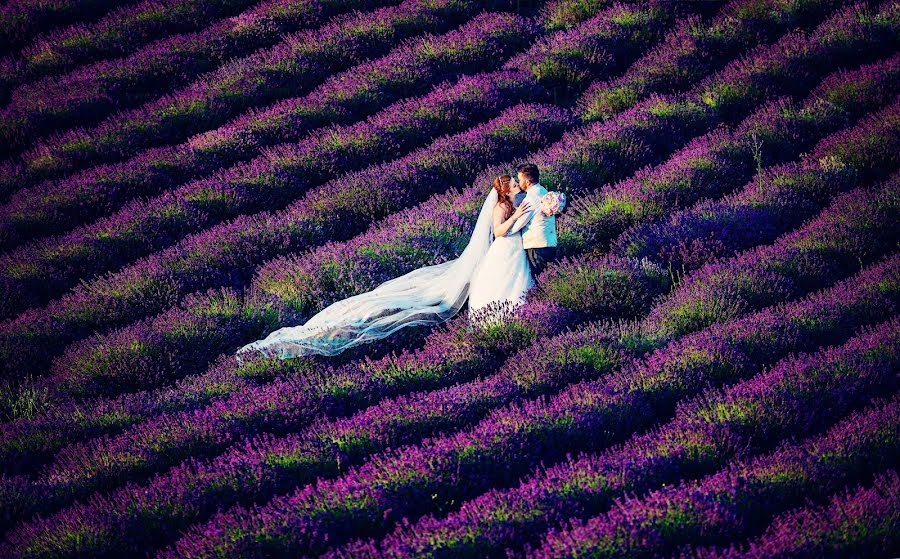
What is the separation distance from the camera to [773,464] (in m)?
4.60

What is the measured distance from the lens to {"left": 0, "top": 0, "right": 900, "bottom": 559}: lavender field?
15.2 ft

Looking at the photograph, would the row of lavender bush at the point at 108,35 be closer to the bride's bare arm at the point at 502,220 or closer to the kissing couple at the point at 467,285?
the kissing couple at the point at 467,285

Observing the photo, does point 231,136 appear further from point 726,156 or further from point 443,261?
point 726,156


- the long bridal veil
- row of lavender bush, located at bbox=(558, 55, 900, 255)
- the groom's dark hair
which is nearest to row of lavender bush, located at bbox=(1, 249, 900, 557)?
the long bridal veil

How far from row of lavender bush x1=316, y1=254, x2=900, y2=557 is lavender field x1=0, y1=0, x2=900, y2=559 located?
0.06ft

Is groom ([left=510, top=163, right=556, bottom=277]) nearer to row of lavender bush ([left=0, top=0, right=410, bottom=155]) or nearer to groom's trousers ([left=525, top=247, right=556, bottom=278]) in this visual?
groom's trousers ([left=525, top=247, right=556, bottom=278])

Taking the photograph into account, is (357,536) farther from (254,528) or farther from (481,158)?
(481,158)

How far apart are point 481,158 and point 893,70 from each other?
12.9ft

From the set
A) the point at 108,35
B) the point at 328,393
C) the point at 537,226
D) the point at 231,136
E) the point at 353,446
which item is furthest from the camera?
the point at 108,35

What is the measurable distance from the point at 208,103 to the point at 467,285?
→ 3834mm

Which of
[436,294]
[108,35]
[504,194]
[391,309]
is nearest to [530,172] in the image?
[504,194]

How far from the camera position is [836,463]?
4.61 m

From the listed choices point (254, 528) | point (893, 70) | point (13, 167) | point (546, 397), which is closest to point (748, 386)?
point (546, 397)

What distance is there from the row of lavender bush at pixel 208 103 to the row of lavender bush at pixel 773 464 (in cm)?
538
